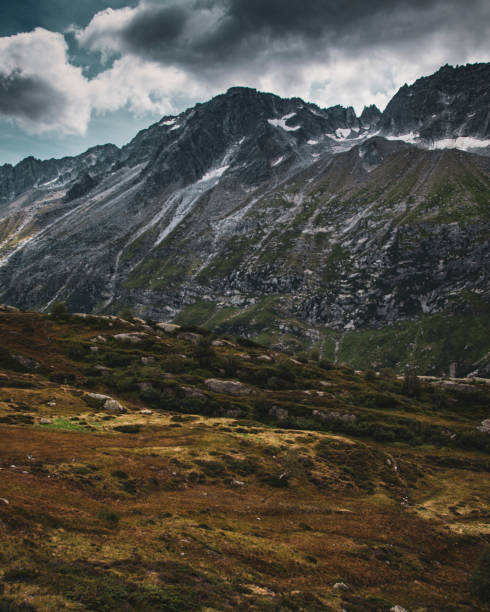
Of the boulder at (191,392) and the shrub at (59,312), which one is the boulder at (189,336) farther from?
the boulder at (191,392)

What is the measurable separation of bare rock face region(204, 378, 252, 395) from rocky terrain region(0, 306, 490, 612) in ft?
1.26

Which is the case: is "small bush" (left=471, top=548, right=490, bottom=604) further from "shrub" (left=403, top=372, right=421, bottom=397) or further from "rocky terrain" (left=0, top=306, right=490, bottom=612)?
"shrub" (left=403, top=372, right=421, bottom=397)

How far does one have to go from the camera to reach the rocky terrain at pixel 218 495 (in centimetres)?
1802

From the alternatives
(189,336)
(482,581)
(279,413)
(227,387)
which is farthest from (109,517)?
(189,336)

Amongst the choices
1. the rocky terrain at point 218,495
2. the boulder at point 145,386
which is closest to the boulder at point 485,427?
the rocky terrain at point 218,495

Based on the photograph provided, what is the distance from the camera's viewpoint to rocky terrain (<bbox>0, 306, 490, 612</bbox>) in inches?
709

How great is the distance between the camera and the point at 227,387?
88.4 meters

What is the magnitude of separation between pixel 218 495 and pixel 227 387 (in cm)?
5228

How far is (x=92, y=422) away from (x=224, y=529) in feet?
106

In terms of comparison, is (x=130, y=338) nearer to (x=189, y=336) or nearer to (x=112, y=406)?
(x=189, y=336)

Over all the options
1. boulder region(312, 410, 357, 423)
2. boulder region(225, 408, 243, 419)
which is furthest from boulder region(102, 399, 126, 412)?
boulder region(312, 410, 357, 423)

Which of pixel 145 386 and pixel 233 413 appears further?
pixel 145 386

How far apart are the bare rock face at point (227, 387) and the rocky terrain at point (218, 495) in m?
0.38

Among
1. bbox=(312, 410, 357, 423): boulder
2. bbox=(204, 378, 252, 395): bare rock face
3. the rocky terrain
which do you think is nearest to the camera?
the rocky terrain
